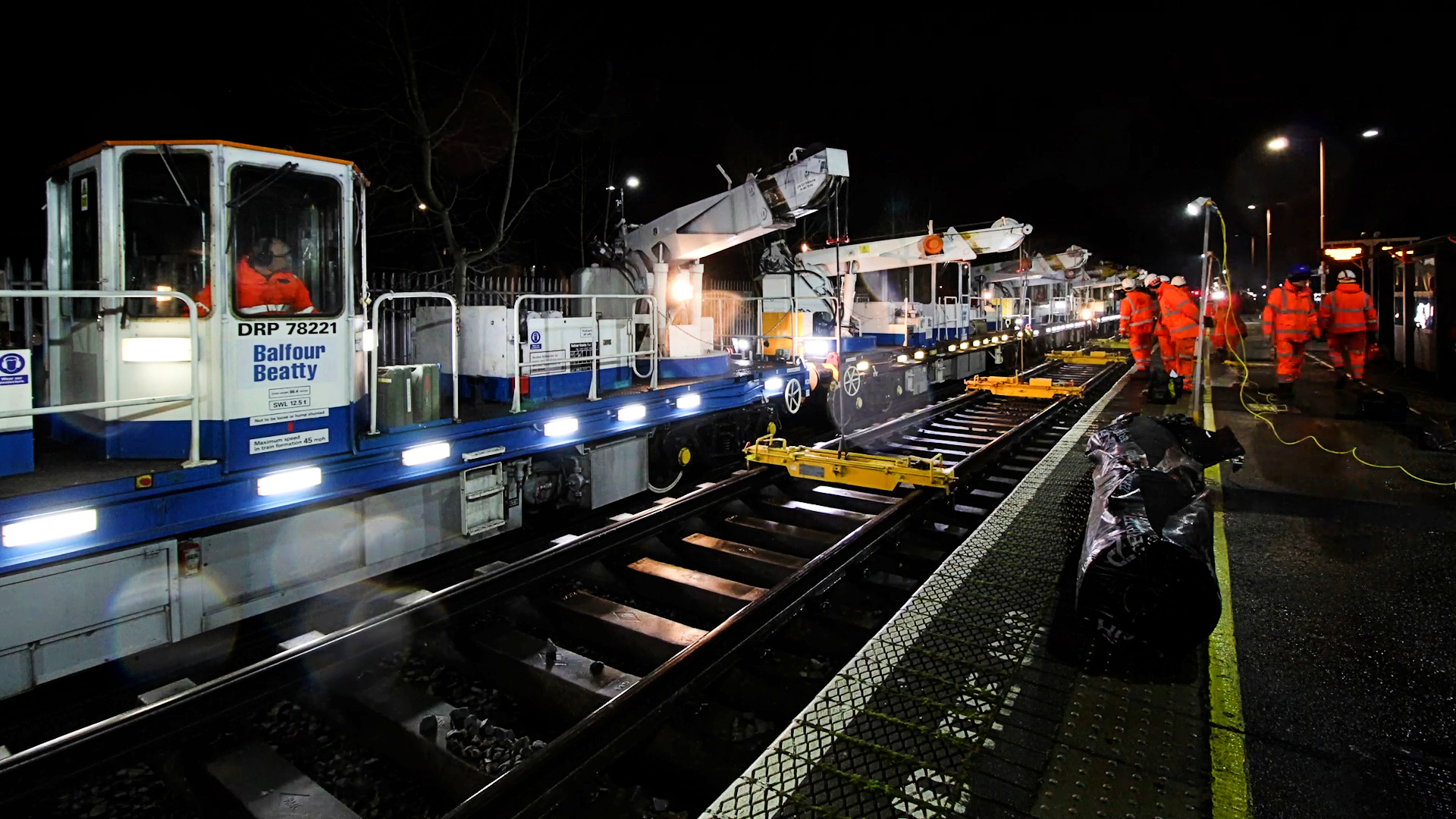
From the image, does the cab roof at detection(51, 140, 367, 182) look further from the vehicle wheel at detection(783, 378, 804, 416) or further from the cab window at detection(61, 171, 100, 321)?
the vehicle wheel at detection(783, 378, 804, 416)

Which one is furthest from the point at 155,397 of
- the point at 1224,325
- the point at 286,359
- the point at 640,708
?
the point at 1224,325

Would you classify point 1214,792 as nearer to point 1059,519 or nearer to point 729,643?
point 729,643

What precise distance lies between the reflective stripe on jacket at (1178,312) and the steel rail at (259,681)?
9648mm

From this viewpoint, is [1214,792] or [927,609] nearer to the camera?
[1214,792]

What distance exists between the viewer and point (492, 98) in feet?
53.9

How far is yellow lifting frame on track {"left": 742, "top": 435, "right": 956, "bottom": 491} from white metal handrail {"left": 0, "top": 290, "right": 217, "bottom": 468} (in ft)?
15.3

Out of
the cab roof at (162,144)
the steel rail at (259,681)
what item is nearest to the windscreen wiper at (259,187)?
the cab roof at (162,144)

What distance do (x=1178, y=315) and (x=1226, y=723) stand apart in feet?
33.3

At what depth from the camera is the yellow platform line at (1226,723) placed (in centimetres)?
277

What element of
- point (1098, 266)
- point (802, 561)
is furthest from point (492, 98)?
point (1098, 266)

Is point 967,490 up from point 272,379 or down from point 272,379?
down

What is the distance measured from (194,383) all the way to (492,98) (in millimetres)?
13650

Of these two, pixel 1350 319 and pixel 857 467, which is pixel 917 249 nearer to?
pixel 1350 319

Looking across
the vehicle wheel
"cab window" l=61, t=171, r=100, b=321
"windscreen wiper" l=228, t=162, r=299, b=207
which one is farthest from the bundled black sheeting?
the vehicle wheel
